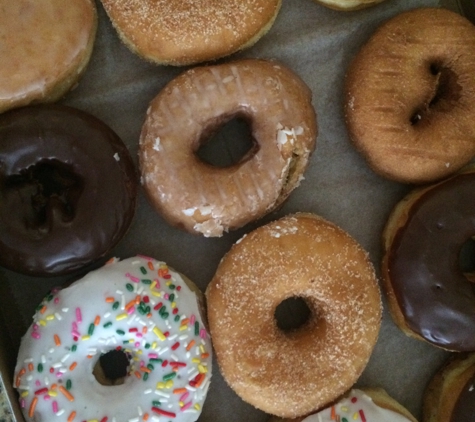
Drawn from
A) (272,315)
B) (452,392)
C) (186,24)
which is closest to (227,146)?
(186,24)

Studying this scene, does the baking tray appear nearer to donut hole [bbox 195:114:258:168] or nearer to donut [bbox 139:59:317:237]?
donut hole [bbox 195:114:258:168]

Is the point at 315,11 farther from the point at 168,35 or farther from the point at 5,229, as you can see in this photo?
the point at 5,229

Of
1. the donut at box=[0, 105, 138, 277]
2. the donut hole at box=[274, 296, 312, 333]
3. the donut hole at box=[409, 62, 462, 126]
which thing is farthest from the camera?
the donut hole at box=[274, 296, 312, 333]

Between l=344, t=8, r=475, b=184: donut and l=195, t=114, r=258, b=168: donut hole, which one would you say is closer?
l=344, t=8, r=475, b=184: donut

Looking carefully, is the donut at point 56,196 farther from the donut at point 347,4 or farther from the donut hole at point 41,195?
the donut at point 347,4

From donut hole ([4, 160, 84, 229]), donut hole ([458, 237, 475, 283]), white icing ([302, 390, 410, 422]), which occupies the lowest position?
white icing ([302, 390, 410, 422])

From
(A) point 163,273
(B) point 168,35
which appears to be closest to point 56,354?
(A) point 163,273

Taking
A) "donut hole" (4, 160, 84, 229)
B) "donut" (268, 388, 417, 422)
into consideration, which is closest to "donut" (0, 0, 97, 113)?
"donut hole" (4, 160, 84, 229)
